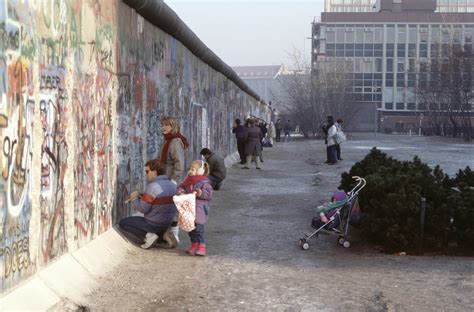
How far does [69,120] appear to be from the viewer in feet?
22.0

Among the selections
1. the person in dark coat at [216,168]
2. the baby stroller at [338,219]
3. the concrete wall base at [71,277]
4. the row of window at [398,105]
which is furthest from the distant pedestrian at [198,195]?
the row of window at [398,105]

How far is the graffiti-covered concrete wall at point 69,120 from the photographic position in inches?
205

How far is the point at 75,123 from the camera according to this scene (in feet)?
22.7

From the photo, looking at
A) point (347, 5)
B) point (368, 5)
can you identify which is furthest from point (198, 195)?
point (368, 5)

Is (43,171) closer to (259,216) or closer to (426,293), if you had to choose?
(426,293)

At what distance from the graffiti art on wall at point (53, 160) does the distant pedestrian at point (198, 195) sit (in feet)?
6.77

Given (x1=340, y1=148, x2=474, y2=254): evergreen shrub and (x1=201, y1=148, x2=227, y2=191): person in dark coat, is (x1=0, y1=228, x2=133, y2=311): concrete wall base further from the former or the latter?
(x1=201, y1=148, x2=227, y2=191): person in dark coat

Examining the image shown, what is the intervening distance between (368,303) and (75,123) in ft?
11.4

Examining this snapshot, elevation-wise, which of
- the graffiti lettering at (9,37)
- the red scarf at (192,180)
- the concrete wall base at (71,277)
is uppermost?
the graffiti lettering at (9,37)

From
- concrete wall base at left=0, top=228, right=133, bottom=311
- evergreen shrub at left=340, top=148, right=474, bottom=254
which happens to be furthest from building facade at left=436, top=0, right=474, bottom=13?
concrete wall base at left=0, top=228, right=133, bottom=311

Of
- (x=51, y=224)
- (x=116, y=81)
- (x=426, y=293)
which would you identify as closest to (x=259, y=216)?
(x=116, y=81)

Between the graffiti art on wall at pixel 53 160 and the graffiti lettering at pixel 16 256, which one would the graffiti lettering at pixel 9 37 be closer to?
the graffiti art on wall at pixel 53 160

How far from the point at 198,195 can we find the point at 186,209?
9.8 inches

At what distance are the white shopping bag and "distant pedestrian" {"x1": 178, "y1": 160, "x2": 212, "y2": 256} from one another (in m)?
0.14
